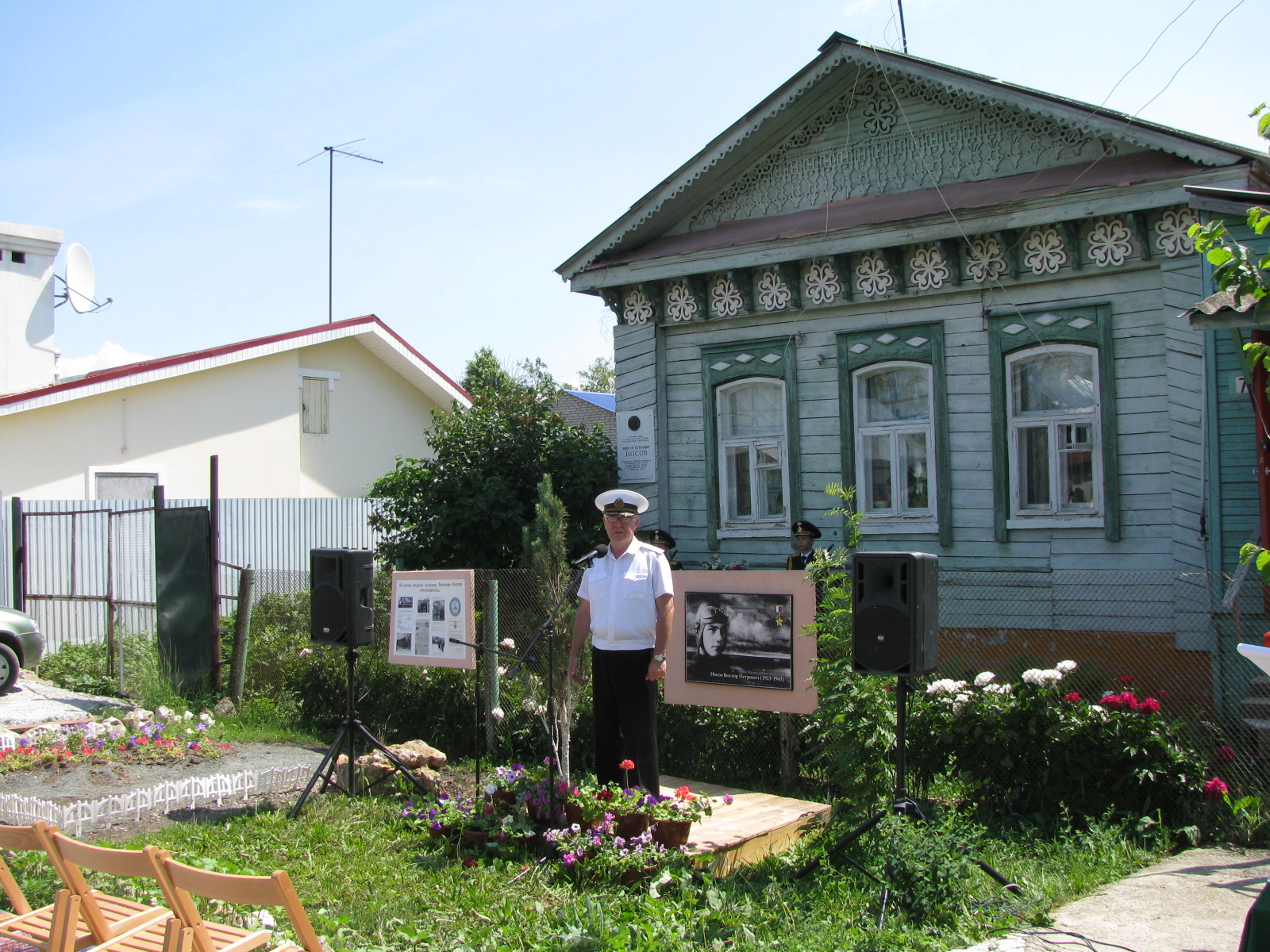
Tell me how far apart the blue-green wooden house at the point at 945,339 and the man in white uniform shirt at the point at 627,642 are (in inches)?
121

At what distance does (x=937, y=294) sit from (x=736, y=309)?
2.11 meters

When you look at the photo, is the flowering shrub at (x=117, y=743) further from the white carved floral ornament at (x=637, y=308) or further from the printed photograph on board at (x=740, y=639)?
the white carved floral ornament at (x=637, y=308)

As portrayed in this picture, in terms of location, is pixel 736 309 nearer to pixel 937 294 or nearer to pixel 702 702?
pixel 937 294

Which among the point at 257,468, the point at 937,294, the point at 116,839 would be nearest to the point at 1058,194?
the point at 937,294

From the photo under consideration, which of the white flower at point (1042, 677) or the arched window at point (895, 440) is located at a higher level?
the arched window at point (895, 440)

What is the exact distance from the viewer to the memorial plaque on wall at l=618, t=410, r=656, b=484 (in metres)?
12.4

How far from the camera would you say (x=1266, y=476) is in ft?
28.7

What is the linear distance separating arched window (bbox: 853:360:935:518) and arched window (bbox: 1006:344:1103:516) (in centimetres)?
81

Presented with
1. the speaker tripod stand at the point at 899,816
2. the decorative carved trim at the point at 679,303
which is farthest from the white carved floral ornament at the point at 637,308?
the speaker tripod stand at the point at 899,816

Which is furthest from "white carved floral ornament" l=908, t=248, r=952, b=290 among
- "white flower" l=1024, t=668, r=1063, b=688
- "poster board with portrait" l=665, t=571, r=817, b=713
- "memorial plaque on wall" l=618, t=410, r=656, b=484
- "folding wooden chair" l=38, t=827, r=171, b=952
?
"folding wooden chair" l=38, t=827, r=171, b=952

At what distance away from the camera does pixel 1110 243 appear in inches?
384

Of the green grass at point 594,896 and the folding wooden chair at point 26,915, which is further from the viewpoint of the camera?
the green grass at point 594,896

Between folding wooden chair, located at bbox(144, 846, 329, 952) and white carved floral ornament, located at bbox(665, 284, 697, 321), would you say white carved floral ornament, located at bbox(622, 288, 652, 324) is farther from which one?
folding wooden chair, located at bbox(144, 846, 329, 952)

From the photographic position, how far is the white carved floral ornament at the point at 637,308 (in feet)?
40.9
